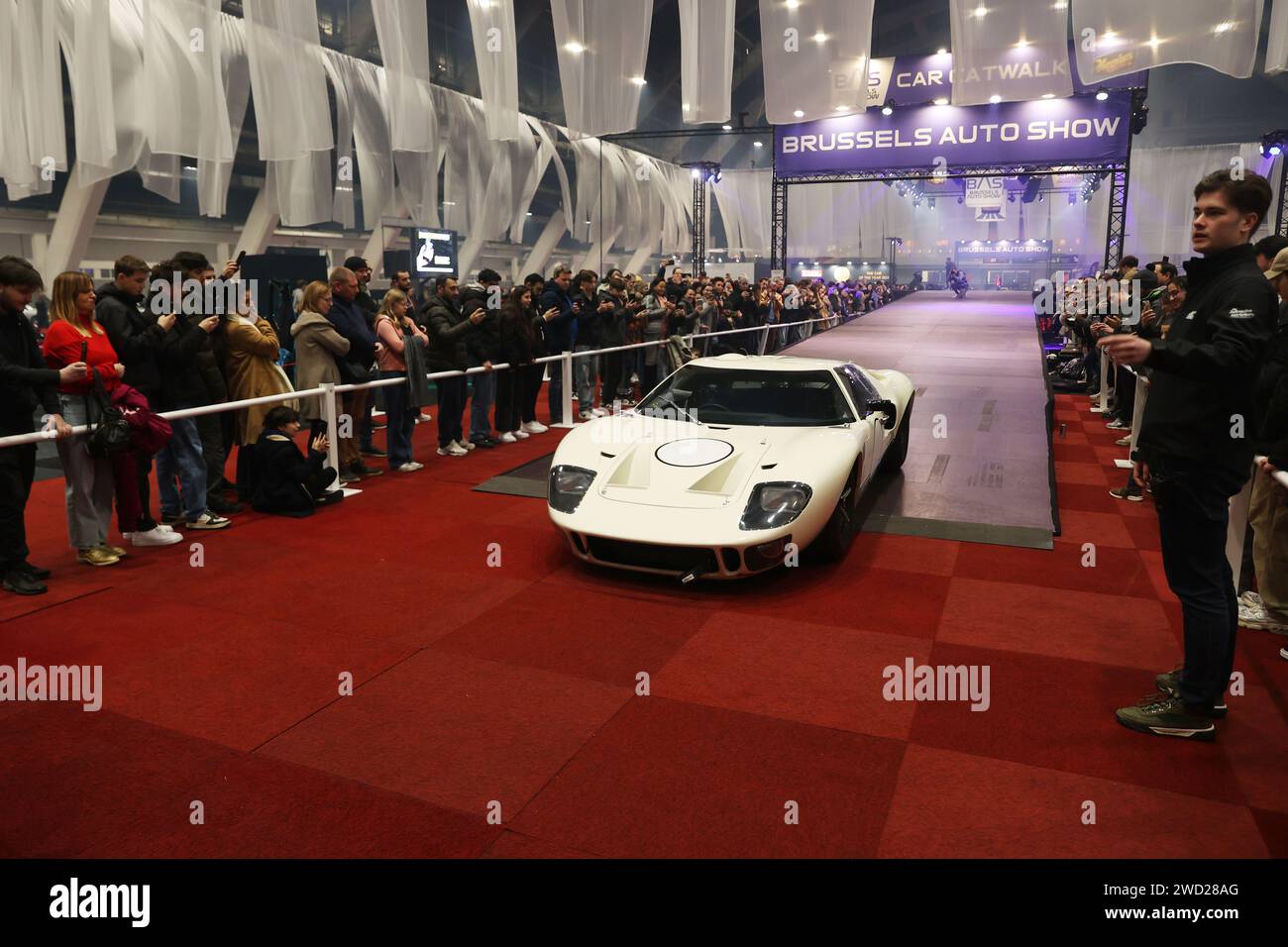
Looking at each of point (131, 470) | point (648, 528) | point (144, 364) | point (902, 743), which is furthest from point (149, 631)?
point (902, 743)

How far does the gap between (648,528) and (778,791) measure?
205cm

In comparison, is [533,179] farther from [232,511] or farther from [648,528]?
[648,528]

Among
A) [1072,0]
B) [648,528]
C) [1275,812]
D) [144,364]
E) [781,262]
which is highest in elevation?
[1072,0]

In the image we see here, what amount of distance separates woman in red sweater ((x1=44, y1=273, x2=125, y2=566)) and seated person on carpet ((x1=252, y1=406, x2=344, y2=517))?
118cm

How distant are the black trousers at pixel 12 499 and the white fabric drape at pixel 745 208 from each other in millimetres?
32141

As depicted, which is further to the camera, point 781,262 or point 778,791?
point 781,262

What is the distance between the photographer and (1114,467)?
8586mm

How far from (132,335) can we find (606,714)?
4245 millimetres

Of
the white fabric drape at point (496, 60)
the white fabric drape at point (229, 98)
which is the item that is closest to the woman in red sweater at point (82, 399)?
the white fabric drape at point (229, 98)

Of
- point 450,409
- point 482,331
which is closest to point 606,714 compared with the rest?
point 450,409

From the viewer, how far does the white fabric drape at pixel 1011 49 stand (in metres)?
13.7

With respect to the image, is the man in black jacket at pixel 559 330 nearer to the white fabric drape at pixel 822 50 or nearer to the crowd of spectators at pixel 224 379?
the crowd of spectators at pixel 224 379

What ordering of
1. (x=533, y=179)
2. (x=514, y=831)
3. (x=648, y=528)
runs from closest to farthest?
(x=514, y=831), (x=648, y=528), (x=533, y=179)

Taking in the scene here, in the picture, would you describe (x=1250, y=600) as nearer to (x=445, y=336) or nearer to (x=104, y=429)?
(x=104, y=429)
